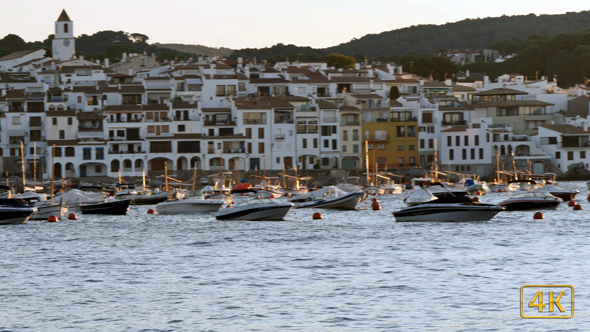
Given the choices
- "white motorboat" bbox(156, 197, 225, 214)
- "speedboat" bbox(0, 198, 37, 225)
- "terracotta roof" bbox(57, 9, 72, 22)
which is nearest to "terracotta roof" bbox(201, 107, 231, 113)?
"white motorboat" bbox(156, 197, 225, 214)

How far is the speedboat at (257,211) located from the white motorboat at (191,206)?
8.46 meters

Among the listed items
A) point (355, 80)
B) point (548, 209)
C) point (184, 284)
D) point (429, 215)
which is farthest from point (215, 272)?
point (355, 80)

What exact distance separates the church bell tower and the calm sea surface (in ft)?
337

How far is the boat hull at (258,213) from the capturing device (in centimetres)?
5719

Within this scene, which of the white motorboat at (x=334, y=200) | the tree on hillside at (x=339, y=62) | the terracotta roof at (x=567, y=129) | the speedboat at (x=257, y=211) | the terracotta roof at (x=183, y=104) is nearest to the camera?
the speedboat at (x=257, y=211)

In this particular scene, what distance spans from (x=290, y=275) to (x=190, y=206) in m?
33.5

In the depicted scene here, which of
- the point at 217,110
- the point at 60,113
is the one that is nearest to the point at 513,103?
the point at 217,110

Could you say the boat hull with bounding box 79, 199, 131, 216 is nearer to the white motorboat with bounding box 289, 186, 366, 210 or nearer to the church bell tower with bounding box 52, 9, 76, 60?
the white motorboat with bounding box 289, 186, 366, 210

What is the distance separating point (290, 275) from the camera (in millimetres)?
34281

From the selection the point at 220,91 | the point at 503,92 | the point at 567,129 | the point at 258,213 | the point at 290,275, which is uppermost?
the point at 220,91

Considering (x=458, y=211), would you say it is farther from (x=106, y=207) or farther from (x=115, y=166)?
(x=115, y=166)
